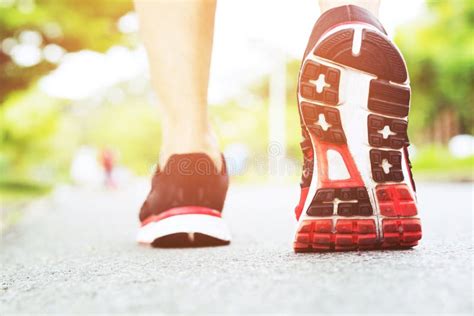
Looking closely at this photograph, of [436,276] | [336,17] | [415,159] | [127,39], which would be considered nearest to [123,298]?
[436,276]

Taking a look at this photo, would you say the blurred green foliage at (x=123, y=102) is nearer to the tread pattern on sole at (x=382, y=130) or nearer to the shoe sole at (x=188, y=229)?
the shoe sole at (x=188, y=229)

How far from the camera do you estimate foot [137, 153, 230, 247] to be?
1758mm

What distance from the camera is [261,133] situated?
30.2 meters

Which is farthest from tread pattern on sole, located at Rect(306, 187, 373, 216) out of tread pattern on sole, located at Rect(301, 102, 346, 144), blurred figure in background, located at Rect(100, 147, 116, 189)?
blurred figure in background, located at Rect(100, 147, 116, 189)

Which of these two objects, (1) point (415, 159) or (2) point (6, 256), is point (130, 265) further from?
(1) point (415, 159)

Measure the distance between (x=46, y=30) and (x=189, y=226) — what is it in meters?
8.42

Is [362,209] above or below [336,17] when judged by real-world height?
below

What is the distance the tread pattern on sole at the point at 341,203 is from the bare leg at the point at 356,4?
386 mm

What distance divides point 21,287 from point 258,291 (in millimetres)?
494

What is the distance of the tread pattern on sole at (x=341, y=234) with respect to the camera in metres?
1.32

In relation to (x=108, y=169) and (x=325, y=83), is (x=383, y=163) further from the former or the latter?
(x=108, y=169)

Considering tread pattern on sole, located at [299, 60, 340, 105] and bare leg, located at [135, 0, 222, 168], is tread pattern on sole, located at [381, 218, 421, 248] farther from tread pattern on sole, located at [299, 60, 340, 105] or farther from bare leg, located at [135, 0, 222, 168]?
bare leg, located at [135, 0, 222, 168]

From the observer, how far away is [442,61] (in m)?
23.0

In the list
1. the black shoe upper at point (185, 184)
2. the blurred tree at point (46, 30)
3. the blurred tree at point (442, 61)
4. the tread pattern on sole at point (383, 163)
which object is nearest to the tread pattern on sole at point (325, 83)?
the tread pattern on sole at point (383, 163)
